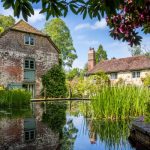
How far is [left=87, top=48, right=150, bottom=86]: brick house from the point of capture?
45281 millimetres

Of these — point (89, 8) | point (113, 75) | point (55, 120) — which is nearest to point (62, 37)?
point (113, 75)

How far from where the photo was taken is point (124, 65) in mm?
48906

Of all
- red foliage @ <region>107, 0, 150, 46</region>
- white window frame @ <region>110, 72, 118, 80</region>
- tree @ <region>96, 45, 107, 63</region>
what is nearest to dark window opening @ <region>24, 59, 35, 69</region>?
white window frame @ <region>110, 72, 118, 80</region>

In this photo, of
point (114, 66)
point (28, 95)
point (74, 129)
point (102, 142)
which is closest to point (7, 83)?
point (28, 95)

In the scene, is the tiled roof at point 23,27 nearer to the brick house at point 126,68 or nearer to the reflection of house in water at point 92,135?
the brick house at point 126,68

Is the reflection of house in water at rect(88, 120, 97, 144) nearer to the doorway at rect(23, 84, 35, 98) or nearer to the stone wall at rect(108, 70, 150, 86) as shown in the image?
the doorway at rect(23, 84, 35, 98)

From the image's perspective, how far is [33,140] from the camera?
791 cm

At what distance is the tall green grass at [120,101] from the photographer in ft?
39.7

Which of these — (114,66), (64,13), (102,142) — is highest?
(114,66)

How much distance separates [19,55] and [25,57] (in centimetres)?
90

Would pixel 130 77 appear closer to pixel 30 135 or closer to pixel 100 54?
pixel 100 54

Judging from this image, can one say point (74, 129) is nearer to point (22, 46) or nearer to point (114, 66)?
point (22, 46)

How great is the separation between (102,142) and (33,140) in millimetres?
1814

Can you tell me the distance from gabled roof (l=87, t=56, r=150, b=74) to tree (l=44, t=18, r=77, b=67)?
10416 mm
